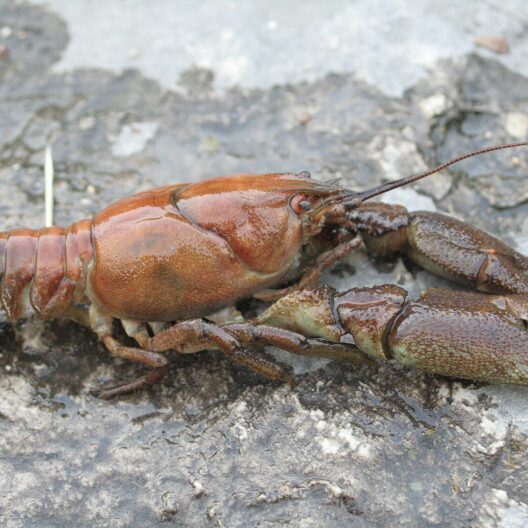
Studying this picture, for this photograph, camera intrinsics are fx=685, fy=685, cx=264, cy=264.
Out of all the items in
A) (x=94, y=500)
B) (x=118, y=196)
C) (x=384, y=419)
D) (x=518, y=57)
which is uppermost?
(x=518, y=57)

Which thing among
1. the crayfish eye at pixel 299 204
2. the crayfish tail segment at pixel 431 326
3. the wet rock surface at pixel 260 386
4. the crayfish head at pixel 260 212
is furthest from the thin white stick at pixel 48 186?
the crayfish tail segment at pixel 431 326

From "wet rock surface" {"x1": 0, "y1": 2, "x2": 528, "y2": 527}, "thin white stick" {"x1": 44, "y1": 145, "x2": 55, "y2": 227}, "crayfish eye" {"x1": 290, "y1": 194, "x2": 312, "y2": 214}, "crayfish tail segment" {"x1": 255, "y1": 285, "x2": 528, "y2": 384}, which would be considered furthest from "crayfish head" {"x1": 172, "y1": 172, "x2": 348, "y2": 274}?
A: "thin white stick" {"x1": 44, "y1": 145, "x2": 55, "y2": 227}

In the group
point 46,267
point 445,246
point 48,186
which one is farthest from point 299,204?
point 48,186

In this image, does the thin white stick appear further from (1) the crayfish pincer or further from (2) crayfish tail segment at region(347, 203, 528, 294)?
(2) crayfish tail segment at region(347, 203, 528, 294)

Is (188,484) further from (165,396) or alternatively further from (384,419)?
(384,419)

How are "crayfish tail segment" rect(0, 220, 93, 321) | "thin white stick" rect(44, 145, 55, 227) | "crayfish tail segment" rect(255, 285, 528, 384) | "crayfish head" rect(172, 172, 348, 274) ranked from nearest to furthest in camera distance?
1. "crayfish tail segment" rect(255, 285, 528, 384)
2. "crayfish head" rect(172, 172, 348, 274)
3. "crayfish tail segment" rect(0, 220, 93, 321)
4. "thin white stick" rect(44, 145, 55, 227)

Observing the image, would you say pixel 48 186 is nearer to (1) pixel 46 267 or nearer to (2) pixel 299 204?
(1) pixel 46 267

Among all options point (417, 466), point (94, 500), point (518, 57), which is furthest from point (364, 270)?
point (518, 57)
